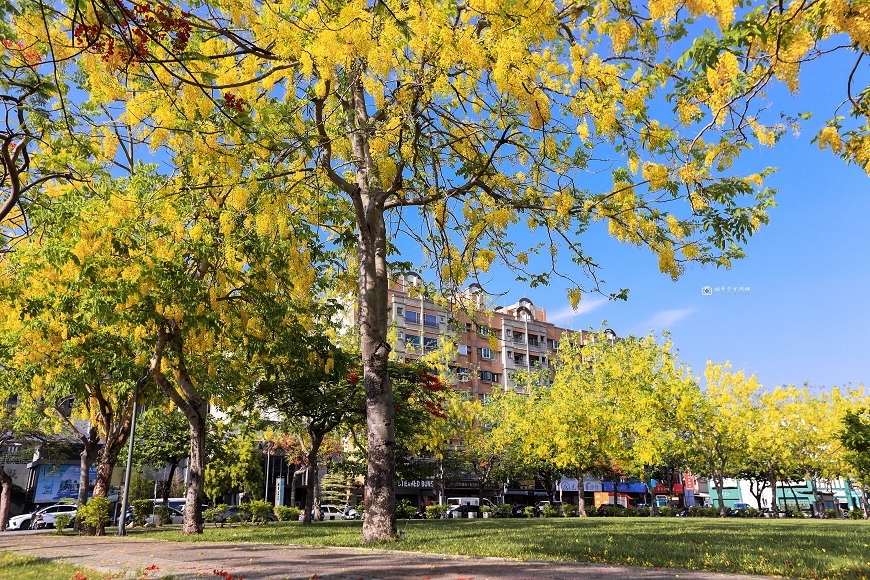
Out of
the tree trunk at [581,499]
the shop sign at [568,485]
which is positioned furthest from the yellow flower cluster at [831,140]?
the shop sign at [568,485]

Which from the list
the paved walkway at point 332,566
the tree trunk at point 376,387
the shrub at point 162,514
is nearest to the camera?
the paved walkway at point 332,566

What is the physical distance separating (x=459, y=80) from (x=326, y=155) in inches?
119

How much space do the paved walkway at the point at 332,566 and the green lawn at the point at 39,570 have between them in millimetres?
235

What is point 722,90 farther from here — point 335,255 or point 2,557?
point 2,557

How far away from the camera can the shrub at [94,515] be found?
16406 mm

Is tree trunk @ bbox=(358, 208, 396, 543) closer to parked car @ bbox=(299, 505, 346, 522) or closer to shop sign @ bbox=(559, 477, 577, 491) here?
parked car @ bbox=(299, 505, 346, 522)

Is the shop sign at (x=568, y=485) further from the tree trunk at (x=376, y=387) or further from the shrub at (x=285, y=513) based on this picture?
the tree trunk at (x=376, y=387)

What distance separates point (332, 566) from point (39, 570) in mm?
3752

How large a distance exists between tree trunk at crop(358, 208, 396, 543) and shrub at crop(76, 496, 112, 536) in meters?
10.4

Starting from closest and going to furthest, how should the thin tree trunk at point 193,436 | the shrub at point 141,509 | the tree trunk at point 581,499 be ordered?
the thin tree trunk at point 193,436
the shrub at point 141,509
the tree trunk at point 581,499

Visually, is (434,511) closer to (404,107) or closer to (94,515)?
(94,515)

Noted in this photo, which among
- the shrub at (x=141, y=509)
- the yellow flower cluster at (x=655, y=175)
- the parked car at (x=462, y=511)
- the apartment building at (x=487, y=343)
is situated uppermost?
the apartment building at (x=487, y=343)

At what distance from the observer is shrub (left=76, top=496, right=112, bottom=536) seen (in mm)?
16406

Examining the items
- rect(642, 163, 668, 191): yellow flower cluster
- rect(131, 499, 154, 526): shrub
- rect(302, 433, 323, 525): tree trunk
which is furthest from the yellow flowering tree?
rect(131, 499, 154, 526): shrub
